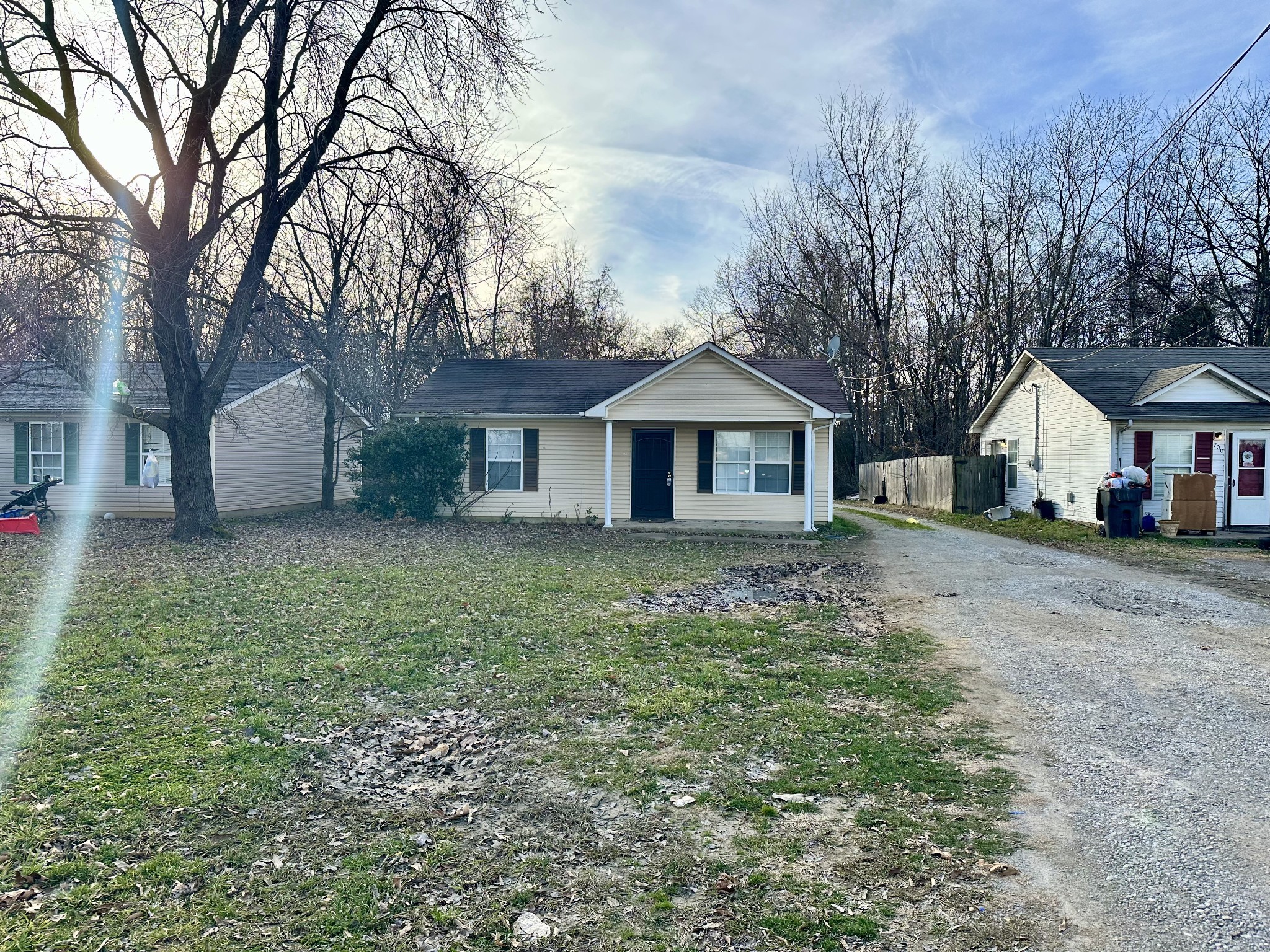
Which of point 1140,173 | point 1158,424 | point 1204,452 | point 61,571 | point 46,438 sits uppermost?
point 1140,173

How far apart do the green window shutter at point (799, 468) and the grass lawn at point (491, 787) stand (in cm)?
974

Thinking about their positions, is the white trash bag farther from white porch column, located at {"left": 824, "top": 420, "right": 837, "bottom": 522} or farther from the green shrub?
white porch column, located at {"left": 824, "top": 420, "right": 837, "bottom": 522}

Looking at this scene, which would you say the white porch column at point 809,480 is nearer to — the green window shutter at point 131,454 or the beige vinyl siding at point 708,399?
the beige vinyl siding at point 708,399

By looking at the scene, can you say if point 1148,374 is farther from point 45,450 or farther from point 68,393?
point 45,450

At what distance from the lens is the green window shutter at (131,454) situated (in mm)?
19094

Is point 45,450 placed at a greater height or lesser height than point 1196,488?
greater

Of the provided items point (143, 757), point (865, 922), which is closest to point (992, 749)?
point (865, 922)

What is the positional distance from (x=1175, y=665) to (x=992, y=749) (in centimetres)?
309

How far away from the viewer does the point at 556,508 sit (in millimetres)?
18578

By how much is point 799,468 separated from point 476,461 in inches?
298

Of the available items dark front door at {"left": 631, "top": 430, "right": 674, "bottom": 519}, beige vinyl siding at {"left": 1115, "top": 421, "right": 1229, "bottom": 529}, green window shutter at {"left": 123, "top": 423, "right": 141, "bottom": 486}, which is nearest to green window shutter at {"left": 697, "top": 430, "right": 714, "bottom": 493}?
dark front door at {"left": 631, "top": 430, "right": 674, "bottom": 519}

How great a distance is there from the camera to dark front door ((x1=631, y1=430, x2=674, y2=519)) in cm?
1830

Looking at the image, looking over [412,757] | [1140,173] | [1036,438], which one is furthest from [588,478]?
[1140,173]

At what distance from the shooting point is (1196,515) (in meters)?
16.8
